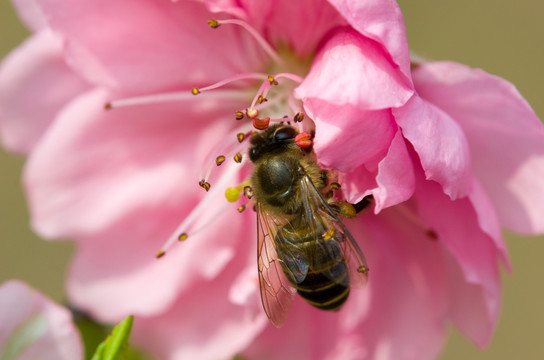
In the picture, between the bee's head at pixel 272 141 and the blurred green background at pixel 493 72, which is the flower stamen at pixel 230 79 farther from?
the blurred green background at pixel 493 72

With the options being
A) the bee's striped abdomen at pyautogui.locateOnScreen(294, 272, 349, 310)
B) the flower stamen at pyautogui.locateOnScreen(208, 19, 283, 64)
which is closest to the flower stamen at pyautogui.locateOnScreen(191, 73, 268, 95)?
the flower stamen at pyautogui.locateOnScreen(208, 19, 283, 64)

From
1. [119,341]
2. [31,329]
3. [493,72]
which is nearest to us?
[119,341]

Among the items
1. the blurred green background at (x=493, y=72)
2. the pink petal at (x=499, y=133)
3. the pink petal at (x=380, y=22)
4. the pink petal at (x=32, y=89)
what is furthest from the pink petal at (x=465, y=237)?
the blurred green background at (x=493, y=72)

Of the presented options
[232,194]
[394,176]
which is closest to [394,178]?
[394,176]

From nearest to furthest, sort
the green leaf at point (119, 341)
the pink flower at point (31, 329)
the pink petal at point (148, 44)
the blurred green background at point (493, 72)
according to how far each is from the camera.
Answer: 1. the green leaf at point (119, 341)
2. the pink flower at point (31, 329)
3. the pink petal at point (148, 44)
4. the blurred green background at point (493, 72)

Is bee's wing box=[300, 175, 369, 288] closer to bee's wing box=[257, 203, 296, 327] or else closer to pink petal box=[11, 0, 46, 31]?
bee's wing box=[257, 203, 296, 327]

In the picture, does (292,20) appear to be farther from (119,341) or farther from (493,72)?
(493,72)
